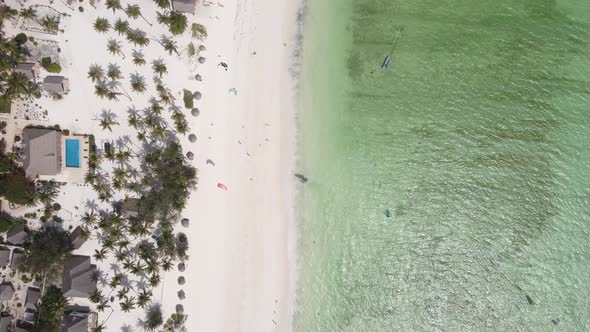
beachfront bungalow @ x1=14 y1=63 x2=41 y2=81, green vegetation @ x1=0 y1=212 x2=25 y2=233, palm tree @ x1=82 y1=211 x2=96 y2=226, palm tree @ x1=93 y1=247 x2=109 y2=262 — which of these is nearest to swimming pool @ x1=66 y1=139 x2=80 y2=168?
palm tree @ x1=82 y1=211 x2=96 y2=226

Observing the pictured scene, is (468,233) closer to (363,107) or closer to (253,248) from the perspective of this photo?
(363,107)

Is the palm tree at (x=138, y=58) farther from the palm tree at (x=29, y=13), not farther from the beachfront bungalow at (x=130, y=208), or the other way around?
the beachfront bungalow at (x=130, y=208)

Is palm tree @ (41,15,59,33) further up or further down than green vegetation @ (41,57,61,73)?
further up

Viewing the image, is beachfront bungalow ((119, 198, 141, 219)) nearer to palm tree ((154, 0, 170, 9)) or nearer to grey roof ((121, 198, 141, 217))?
grey roof ((121, 198, 141, 217))

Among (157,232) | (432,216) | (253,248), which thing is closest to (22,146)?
(157,232)

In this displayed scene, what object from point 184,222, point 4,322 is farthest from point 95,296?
point 184,222

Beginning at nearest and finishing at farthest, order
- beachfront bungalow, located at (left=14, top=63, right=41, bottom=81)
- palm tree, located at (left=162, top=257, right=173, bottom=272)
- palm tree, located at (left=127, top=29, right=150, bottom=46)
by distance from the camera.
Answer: beachfront bungalow, located at (left=14, top=63, right=41, bottom=81) < palm tree, located at (left=127, top=29, right=150, bottom=46) < palm tree, located at (left=162, top=257, right=173, bottom=272)

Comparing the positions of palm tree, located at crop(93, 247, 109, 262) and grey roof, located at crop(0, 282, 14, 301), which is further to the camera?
palm tree, located at crop(93, 247, 109, 262)
